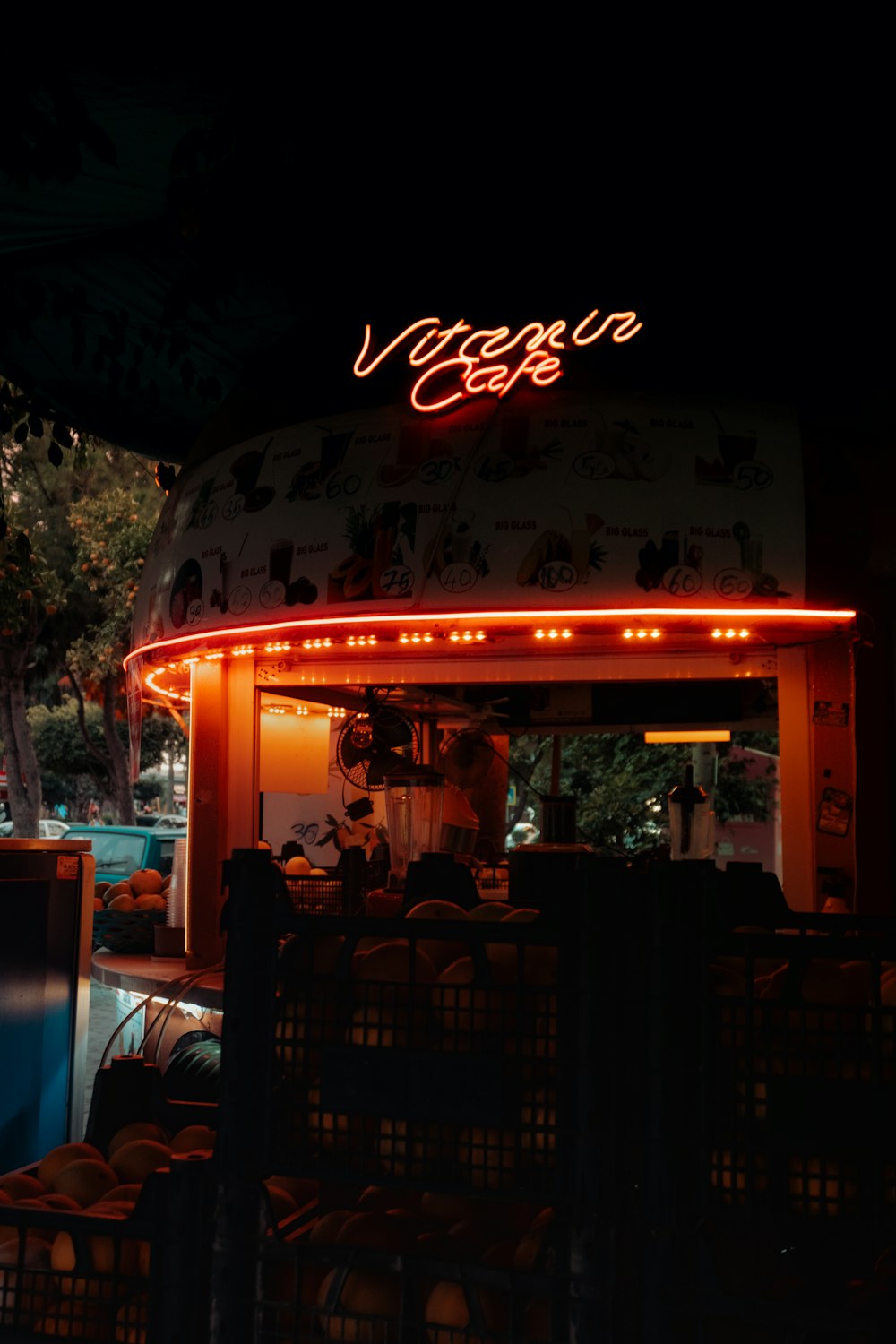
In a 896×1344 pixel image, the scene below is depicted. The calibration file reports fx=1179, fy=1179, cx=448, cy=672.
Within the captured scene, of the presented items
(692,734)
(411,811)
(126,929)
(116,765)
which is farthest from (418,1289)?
(116,765)

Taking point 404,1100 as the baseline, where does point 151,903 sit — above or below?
below

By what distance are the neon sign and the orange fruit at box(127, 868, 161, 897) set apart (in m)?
3.47

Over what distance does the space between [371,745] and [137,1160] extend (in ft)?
20.0

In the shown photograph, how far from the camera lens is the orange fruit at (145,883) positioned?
7.20 meters

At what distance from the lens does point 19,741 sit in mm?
21344

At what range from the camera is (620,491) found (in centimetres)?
530

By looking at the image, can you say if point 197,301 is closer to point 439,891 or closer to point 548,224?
point 548,224

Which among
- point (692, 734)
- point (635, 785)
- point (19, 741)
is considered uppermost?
point (19, 741)

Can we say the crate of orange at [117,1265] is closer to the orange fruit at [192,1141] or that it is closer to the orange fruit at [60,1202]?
the orange fruit at [60,1202]

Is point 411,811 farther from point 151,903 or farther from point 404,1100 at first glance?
point 404,1100

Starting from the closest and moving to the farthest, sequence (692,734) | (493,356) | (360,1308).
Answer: (360,1308)
(493,356)
(692,734)

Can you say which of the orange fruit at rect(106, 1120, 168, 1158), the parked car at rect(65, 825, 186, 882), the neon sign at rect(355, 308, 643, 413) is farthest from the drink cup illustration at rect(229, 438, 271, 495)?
the parked car at rect(65, 825, 186, 882)

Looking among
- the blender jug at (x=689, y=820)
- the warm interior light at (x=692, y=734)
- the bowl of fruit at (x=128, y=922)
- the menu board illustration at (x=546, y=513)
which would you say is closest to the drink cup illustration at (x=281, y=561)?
the menu board illustration at (x=546, y=513)

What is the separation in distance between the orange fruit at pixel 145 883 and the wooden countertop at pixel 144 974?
22.7 inches
